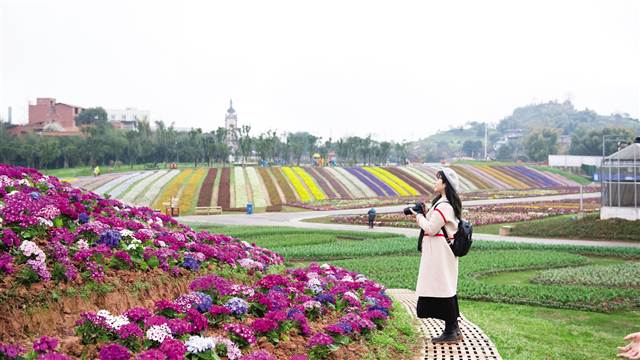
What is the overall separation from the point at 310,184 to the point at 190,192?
1058 cm

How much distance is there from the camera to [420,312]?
673 cm

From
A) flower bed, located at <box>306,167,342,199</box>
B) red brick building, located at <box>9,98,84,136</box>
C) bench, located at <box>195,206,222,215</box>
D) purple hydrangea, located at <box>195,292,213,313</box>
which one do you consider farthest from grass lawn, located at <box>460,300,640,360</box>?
red brick building, located at <box>9,98,84,136</box>

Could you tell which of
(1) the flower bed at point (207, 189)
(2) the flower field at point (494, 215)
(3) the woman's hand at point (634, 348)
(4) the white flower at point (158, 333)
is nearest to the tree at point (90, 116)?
(1) the flower bed at point (207, 189)

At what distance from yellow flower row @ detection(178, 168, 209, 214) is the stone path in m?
27.7

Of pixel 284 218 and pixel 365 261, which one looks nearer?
pixel 365 261

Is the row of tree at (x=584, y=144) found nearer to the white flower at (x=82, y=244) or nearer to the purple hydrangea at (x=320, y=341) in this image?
the purple hydrangea at (x=320, y=341)

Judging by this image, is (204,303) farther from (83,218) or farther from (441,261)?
(441,261)

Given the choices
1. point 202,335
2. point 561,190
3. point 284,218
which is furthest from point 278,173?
point 202,335

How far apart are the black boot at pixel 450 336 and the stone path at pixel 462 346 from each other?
2.7 inches

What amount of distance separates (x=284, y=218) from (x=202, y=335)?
83.0 feet

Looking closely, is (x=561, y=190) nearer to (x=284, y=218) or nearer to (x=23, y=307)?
(x=284, y=218)

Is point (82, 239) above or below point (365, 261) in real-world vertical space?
above

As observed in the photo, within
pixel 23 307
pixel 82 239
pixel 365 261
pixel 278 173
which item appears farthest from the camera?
pixel 278 173

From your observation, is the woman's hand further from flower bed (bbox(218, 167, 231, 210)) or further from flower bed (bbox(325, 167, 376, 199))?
flower bed (bbox(325, 167, 376, 199))
